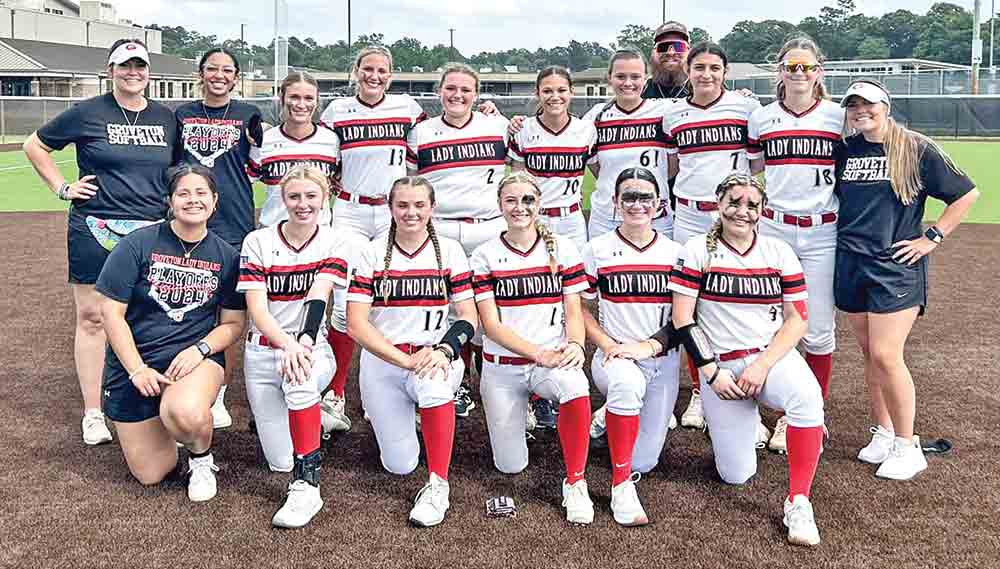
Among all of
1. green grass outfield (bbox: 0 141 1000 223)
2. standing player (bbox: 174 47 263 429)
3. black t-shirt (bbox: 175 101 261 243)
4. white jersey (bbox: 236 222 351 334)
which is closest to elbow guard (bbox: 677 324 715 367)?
white jersey (bbox: 236 222 351 334)

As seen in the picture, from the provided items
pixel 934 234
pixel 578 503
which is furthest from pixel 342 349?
pixel 934 234

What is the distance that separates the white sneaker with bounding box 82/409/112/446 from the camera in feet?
15.1

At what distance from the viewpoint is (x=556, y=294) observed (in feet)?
13.5

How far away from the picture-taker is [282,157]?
503cm

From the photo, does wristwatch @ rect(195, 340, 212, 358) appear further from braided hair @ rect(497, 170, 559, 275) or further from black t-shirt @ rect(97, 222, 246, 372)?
braided hair @ rect(497, 170, 559, 275)

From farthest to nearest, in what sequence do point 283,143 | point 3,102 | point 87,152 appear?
point 3,102 < point 283,143 < point 87,152

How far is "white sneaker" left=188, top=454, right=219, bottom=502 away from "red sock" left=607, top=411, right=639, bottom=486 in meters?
1.72

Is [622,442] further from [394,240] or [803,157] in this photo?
[803,157]

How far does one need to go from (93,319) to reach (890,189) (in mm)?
3937

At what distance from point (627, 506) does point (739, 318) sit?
95 centimetres

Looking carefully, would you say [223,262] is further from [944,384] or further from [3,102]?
[3,102]

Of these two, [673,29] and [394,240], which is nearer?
[394,240]

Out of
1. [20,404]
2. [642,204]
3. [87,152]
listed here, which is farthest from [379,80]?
[20,404]

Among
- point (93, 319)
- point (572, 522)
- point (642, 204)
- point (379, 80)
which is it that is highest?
point (379, 80)
